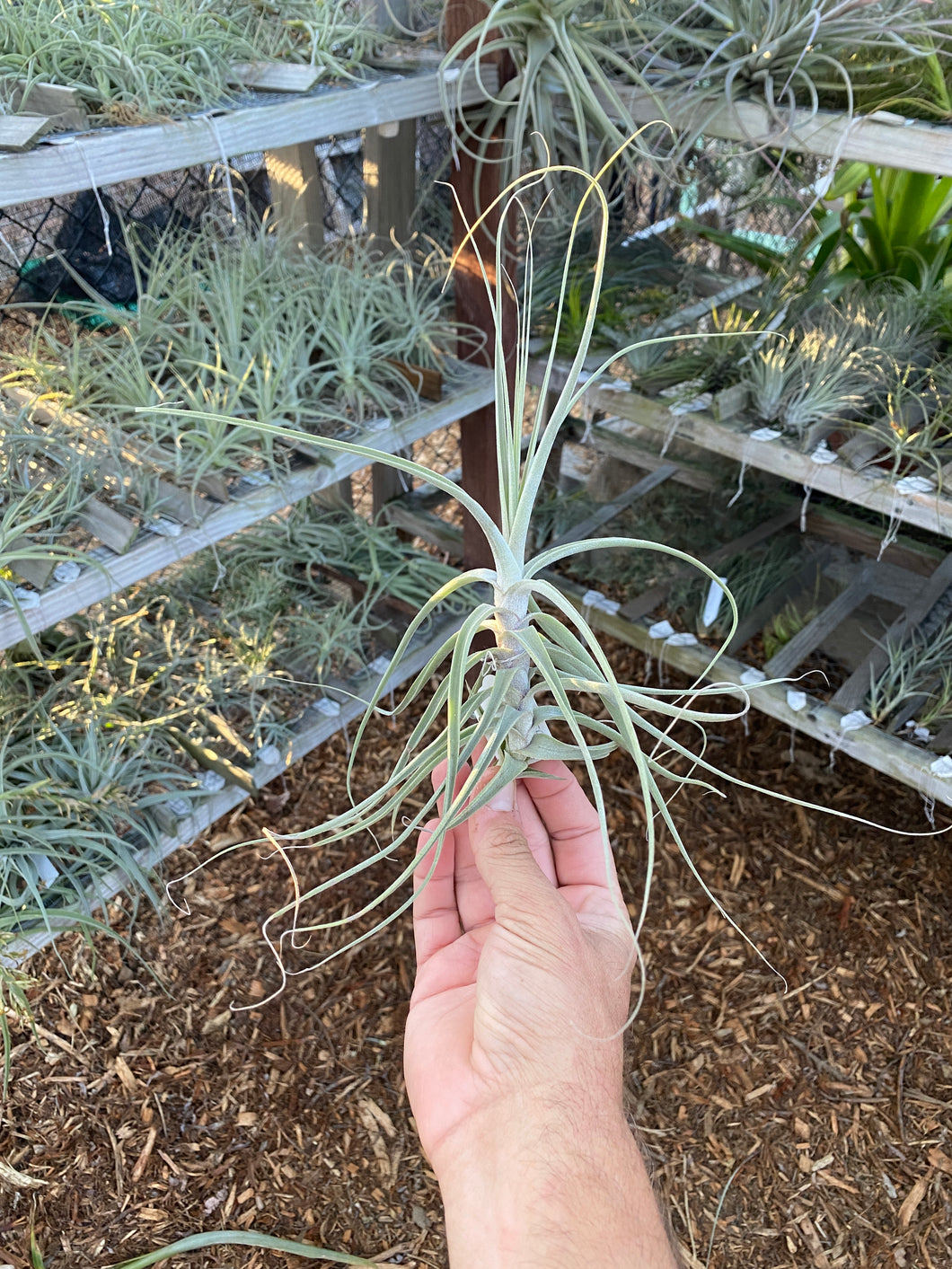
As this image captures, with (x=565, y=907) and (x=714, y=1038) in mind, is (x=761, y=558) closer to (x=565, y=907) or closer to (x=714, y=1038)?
(x=714, y=1038)

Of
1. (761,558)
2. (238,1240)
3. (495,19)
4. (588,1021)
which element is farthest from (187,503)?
(761,558)

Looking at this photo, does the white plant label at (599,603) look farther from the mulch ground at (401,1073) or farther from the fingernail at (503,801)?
the fingernail at (503,801)

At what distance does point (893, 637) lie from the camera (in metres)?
1.54

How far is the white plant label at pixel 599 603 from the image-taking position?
172cm

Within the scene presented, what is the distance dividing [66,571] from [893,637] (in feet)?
4.25

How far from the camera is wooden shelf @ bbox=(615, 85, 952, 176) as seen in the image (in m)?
1.01

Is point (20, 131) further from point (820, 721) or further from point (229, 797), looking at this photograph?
point (820, 721)

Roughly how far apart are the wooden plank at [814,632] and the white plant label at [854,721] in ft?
0.40

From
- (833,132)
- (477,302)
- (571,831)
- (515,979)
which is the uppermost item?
(833,132)

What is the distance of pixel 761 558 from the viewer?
5.83 ft

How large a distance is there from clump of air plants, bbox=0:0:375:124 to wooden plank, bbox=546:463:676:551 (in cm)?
94

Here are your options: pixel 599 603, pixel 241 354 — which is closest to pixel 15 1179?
pixel 241 354

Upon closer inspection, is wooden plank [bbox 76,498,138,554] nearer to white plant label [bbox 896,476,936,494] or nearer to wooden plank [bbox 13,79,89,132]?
wooden plank [bbox 13,79,89,132]

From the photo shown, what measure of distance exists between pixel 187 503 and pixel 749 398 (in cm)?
89
